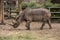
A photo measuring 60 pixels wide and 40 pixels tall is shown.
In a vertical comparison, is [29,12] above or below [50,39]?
above

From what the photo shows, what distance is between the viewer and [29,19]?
40.1 feet

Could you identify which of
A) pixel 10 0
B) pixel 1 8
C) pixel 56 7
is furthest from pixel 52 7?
pixel 10 0

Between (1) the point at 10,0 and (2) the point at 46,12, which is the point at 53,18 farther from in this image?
(1) the point at 10,0

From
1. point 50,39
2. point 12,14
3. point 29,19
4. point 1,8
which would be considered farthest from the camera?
point 12,14

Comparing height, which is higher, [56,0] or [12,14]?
[56,0]

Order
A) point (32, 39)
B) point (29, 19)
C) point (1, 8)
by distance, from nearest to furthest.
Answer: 1. point (32, 39)
2. point (29, 19)
3. point (1, 8)

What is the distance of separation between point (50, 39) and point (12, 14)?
36.7 ft

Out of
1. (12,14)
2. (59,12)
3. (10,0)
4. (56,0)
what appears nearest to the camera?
(59,12)

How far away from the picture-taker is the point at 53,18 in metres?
16.8

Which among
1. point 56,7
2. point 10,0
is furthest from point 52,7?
point 10,0

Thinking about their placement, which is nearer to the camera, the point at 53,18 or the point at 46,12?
the point at 46,12

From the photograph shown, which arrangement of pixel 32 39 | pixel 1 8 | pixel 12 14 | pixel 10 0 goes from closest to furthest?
1. pixel 32 39
2. pixel 1 8
3. pixel 12 14
4. pixel 10 0

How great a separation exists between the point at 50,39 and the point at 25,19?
11.3ft

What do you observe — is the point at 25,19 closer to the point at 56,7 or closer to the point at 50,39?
the point at 50,39
